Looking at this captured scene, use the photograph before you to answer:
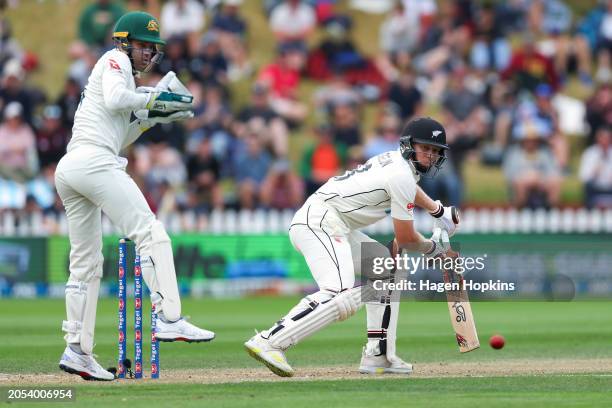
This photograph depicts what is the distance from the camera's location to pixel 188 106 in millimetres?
8375

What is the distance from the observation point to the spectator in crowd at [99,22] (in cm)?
2139

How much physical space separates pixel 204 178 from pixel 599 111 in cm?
698

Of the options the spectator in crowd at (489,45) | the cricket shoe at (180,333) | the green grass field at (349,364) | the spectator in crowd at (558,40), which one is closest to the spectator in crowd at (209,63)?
the spectator in crowd at (489,45)

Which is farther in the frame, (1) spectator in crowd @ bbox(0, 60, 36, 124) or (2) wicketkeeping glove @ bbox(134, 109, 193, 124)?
(1) spectator in crowd @ bbox(0, 60, 36, 124)

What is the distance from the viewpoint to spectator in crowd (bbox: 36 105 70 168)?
19656 millimetres

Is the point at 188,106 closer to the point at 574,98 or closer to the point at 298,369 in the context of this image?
the point at 298,369

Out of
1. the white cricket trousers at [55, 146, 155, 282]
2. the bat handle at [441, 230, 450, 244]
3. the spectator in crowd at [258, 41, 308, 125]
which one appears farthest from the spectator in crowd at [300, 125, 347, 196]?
the white cricket trousers at [55, 146, 155, 282]

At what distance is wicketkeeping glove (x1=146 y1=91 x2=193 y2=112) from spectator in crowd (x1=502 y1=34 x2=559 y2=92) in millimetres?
14840

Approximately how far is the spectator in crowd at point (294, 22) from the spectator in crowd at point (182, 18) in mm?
1423

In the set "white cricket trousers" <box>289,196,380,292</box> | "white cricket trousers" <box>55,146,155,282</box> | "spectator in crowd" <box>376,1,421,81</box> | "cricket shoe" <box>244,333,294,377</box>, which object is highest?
"spectator in crowd" <box>376,1,421,81</box>

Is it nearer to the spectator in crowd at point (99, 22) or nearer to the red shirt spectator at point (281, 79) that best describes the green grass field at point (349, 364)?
the red shirt spectator at point (281, 79)

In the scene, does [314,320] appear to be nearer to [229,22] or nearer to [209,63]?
[209,63]

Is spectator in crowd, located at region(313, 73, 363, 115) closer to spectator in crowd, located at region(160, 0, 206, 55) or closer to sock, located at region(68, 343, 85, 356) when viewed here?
spectator in crowd, located at region(160, 0, 206, 55)

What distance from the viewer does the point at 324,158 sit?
67.2 ft
